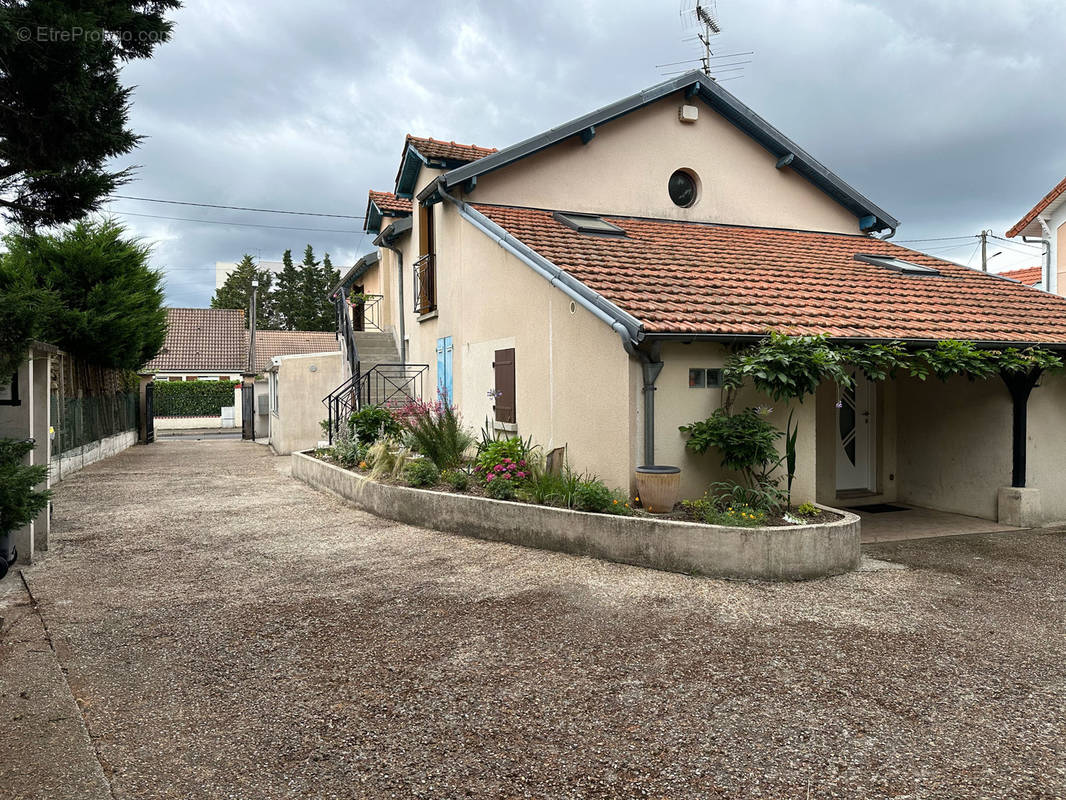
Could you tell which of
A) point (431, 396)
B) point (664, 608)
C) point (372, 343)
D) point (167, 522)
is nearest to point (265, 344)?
point (372, 343)

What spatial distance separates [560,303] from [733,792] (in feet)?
21.2

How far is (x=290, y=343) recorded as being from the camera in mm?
46500

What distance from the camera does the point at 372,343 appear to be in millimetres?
17984

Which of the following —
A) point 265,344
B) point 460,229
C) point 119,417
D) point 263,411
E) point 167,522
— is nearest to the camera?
point 167,522

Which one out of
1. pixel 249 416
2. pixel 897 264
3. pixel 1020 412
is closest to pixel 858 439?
pixel 1020 412

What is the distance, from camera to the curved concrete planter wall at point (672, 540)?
662 cm

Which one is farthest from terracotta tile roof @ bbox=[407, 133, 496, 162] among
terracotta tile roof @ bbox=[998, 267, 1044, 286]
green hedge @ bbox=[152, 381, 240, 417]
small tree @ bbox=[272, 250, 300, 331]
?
small tree @ bbox=[272, 250, 300, 331]

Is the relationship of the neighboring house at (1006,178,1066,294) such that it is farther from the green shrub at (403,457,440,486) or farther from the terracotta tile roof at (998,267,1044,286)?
the green shrub at (403,457,440,486)

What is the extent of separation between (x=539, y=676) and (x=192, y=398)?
114ft

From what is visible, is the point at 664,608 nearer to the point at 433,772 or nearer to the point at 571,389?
the point at 433,772

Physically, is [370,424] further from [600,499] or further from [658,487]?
[658,487]

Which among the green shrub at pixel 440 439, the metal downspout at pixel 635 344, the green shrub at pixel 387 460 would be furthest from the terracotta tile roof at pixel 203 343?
the metal downspout at pixel 635 344

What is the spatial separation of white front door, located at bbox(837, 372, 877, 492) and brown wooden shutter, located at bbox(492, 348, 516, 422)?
485 centimetres

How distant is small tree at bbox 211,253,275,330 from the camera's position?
211 feet
